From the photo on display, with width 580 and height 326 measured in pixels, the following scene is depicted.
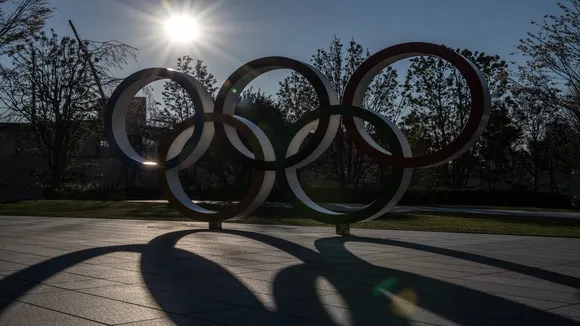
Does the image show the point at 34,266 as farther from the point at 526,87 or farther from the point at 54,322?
the point at 526,87

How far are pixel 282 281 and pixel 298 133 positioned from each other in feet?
21.0

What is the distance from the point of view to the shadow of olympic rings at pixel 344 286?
682 centimetres

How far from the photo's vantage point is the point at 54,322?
6.25 meters

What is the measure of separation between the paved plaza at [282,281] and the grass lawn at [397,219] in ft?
16.1

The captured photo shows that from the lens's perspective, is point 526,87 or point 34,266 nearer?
point 34,266

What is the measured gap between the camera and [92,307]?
6.94 metres

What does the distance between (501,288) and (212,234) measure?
849 centimetres

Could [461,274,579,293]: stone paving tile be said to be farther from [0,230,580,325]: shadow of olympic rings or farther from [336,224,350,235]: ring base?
[336,224,350,235]: ring base

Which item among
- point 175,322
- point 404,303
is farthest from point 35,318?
point 404,303

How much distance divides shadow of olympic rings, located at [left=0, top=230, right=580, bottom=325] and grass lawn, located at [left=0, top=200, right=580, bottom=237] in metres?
7.61

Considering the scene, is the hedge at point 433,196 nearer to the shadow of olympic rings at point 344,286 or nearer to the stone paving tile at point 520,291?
the shadow of olympic rings at point 344,286

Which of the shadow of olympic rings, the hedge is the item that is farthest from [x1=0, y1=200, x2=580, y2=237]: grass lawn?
the hedge

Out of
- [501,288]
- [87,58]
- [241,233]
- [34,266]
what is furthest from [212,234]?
[87,58]

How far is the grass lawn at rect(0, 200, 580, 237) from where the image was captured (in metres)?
19.8
